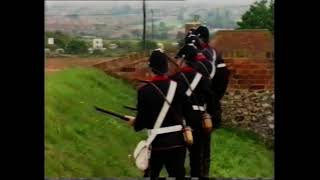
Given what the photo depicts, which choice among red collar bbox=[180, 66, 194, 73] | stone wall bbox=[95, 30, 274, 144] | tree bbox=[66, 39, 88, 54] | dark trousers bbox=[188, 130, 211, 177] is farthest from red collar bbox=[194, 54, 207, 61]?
tree bbox=[66, 39, 88, 54]

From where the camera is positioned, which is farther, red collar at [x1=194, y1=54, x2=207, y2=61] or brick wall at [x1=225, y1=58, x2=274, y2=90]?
brick wall at [x1=225, y1=58, x2=274, y2=90]

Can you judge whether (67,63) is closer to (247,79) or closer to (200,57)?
(200,57)

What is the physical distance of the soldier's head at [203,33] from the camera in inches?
231

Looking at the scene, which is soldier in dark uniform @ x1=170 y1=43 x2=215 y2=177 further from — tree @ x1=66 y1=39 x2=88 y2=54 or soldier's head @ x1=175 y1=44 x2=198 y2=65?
tree @ x1=66 y1=39 x2=88 y2=54

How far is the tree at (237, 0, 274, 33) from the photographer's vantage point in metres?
5.84

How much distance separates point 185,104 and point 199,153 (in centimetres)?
70

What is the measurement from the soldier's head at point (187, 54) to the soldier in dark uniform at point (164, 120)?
0.46m

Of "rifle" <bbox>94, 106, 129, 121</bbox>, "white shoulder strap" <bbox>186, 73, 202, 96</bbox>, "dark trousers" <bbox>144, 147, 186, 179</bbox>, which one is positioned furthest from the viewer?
"white shoulder strap" <bbox>186, 73, 202, 96</bbox>

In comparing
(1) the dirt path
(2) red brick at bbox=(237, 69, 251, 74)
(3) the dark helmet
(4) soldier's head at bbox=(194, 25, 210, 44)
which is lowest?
(2) red brick at bbox=(237, 69, 251, 74)

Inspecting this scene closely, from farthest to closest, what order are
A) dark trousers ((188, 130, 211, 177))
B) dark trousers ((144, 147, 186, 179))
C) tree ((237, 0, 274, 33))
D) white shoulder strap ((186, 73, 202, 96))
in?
tree ((237, 0, 274, 33)) → dark trousers ((188, 130, 211, 177)) → white shoulder strap ((186, 73, 202, 96)) → dark trousers ((144, 147, 186, 179))
